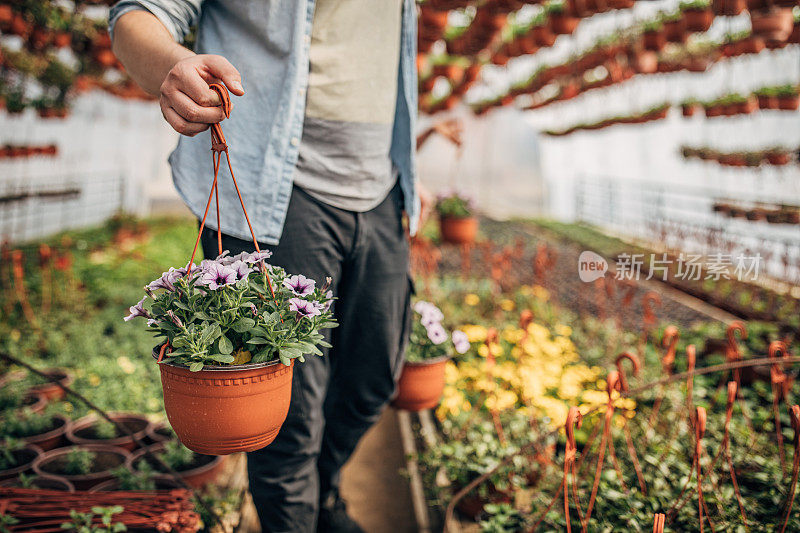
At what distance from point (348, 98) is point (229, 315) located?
53 cm

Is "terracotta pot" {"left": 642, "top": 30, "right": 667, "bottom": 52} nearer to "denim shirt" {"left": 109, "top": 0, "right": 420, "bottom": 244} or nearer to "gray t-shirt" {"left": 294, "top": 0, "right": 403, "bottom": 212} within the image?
"gray t-shirt" {"left": 294, "top": 0, "right": 403, "bottom": 212}

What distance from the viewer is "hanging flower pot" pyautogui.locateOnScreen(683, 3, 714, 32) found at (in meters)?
4.92

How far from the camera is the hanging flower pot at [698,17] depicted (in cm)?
492

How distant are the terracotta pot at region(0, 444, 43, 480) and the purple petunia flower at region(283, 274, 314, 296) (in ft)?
4.46

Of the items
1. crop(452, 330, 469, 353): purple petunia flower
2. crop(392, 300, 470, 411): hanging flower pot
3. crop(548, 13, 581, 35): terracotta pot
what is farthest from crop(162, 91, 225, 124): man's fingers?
crop(548, 13, 581, 35): terracotta pot

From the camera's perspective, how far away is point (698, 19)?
16.3ft

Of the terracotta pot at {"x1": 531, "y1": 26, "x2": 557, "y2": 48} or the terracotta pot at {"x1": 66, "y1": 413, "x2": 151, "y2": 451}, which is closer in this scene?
the terracotta pot at {"x1": 66, "y1": 413, "x2": 151, "y2": 451}

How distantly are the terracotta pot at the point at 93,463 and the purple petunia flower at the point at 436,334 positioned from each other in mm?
1024

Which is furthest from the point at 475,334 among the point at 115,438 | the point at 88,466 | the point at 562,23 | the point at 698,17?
the point at 698,17

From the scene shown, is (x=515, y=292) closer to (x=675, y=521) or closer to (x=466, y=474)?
(x=466, y=474)

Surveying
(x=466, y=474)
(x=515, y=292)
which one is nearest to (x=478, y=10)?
(x=515, y=292)

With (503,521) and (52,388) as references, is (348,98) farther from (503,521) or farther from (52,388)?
(52,388)

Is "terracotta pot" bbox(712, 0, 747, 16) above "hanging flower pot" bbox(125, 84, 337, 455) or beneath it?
above

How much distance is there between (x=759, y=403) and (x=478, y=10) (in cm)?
355
